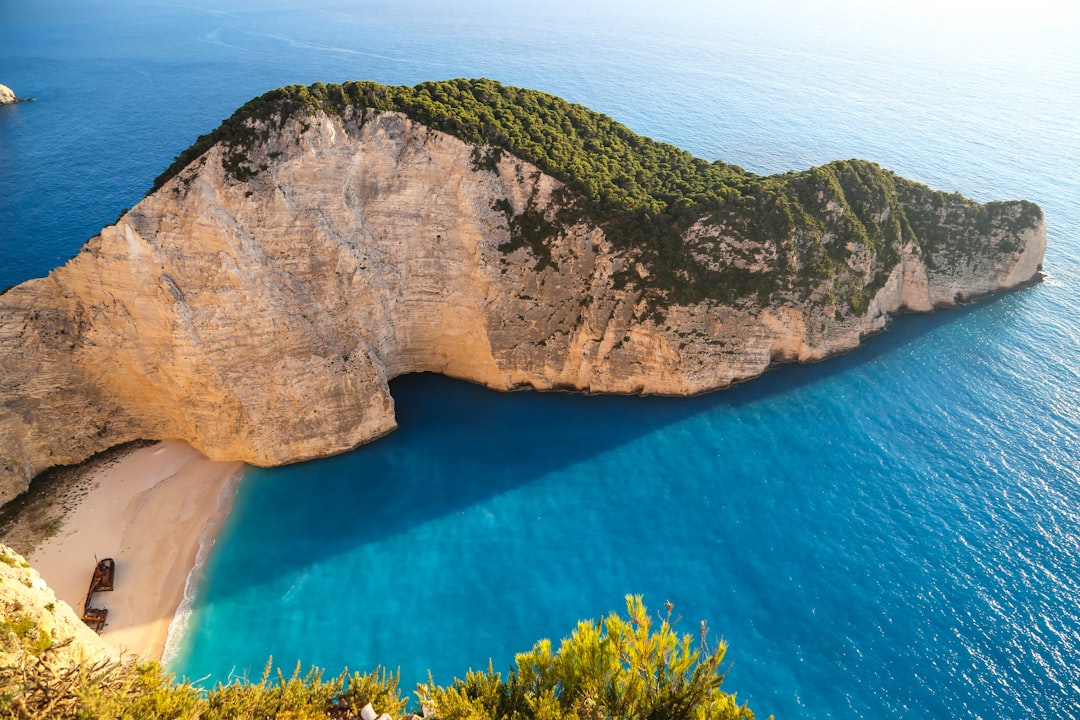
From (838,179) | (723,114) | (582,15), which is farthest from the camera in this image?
(582,15)

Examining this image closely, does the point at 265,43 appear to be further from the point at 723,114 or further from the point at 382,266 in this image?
the point at 382,266

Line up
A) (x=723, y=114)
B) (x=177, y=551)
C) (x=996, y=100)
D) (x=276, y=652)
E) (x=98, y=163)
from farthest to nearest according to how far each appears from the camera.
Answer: (x=996, y=100), (x=723, y=114), (x=98, y=163), (x=177, y=551), (x=276, y=652)

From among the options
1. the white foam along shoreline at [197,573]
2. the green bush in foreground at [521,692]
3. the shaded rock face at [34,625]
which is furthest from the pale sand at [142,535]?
the green bush in foreground at [521,692]

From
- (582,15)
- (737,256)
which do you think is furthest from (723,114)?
(582,15)

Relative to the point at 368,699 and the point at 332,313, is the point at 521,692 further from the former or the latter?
the point at 332,313

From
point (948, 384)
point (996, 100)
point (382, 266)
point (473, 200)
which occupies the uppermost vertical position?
point (996, 100)

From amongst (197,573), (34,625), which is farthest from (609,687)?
(197,573)
